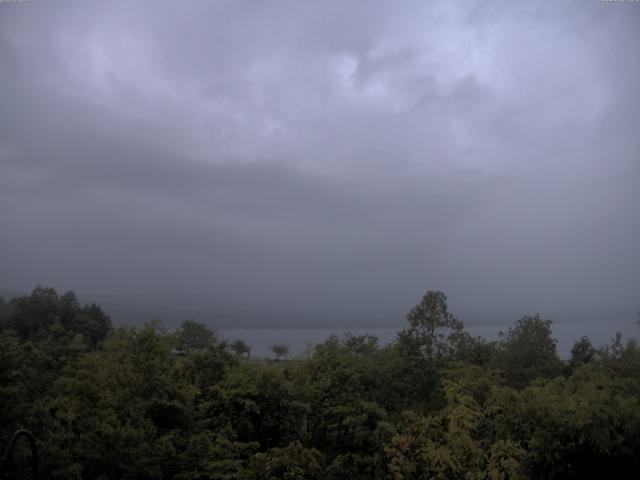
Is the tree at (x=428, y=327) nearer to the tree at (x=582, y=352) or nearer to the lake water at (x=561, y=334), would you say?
the lake water at (x=561, y=334)

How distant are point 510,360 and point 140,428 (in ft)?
45.0

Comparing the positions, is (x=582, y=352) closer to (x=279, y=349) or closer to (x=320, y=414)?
(x=320, y=414)

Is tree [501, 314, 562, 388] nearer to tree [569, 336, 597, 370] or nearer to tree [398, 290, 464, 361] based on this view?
tree [569, 336, 597, 370]

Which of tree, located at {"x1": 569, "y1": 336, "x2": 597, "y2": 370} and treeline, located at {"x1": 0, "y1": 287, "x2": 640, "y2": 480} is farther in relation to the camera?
tree, located at {"x1": 569, "y1": 336, "x2": 597, "y2": 370}

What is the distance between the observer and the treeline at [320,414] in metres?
9.48

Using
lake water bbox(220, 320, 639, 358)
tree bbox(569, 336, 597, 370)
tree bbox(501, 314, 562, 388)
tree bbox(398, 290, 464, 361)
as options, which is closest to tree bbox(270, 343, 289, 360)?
lake water bbox(220, 320, 639, 358)

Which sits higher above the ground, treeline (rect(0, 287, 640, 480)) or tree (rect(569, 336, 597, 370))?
tree (rect(569, 336, 597, 370))

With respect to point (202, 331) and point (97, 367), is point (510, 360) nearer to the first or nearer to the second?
point (97, 367)

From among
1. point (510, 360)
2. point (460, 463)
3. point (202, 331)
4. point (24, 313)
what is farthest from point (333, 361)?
point (24, 313)

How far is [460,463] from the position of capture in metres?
9.59

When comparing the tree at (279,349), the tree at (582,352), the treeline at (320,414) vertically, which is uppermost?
the tree at (582,352)

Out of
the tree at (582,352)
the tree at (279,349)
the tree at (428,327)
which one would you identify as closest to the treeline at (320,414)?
the tree at (428,327)

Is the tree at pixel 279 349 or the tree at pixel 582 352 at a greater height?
the tree at pixel 582 352

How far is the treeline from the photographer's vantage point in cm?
948
